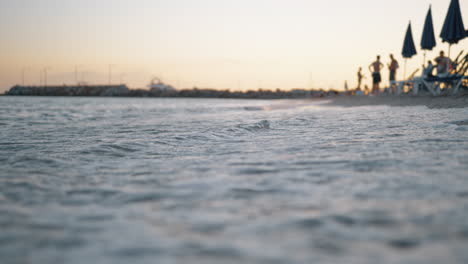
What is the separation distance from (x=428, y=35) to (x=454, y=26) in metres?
2.83

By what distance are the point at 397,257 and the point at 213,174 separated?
1.66 metres

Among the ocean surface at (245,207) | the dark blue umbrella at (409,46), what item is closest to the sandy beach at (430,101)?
the dark blue umbrella at (409,46)

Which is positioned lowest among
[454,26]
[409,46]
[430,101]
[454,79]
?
[430,101]

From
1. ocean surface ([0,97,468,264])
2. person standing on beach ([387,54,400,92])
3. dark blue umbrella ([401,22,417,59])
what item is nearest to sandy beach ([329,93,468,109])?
person standing on beach ([387,54,400,92])

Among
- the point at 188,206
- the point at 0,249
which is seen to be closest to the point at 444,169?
the point at 188,206

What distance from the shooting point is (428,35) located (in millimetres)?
15820

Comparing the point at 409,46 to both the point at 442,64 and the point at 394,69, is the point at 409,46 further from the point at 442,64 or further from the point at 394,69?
Result: the point at 442,64

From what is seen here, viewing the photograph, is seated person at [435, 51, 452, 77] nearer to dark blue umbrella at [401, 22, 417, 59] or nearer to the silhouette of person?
the silhouette of person

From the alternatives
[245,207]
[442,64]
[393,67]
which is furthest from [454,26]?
[245,207]

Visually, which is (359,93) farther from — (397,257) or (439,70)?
(397,257)

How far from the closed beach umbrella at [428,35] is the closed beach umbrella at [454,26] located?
241cm

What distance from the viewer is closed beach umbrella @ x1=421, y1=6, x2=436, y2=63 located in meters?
15.6

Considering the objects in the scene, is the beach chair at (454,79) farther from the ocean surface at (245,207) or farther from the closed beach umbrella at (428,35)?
the ocean surface at (245,207)

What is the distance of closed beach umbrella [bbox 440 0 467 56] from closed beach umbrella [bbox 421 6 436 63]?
7.90 feet
